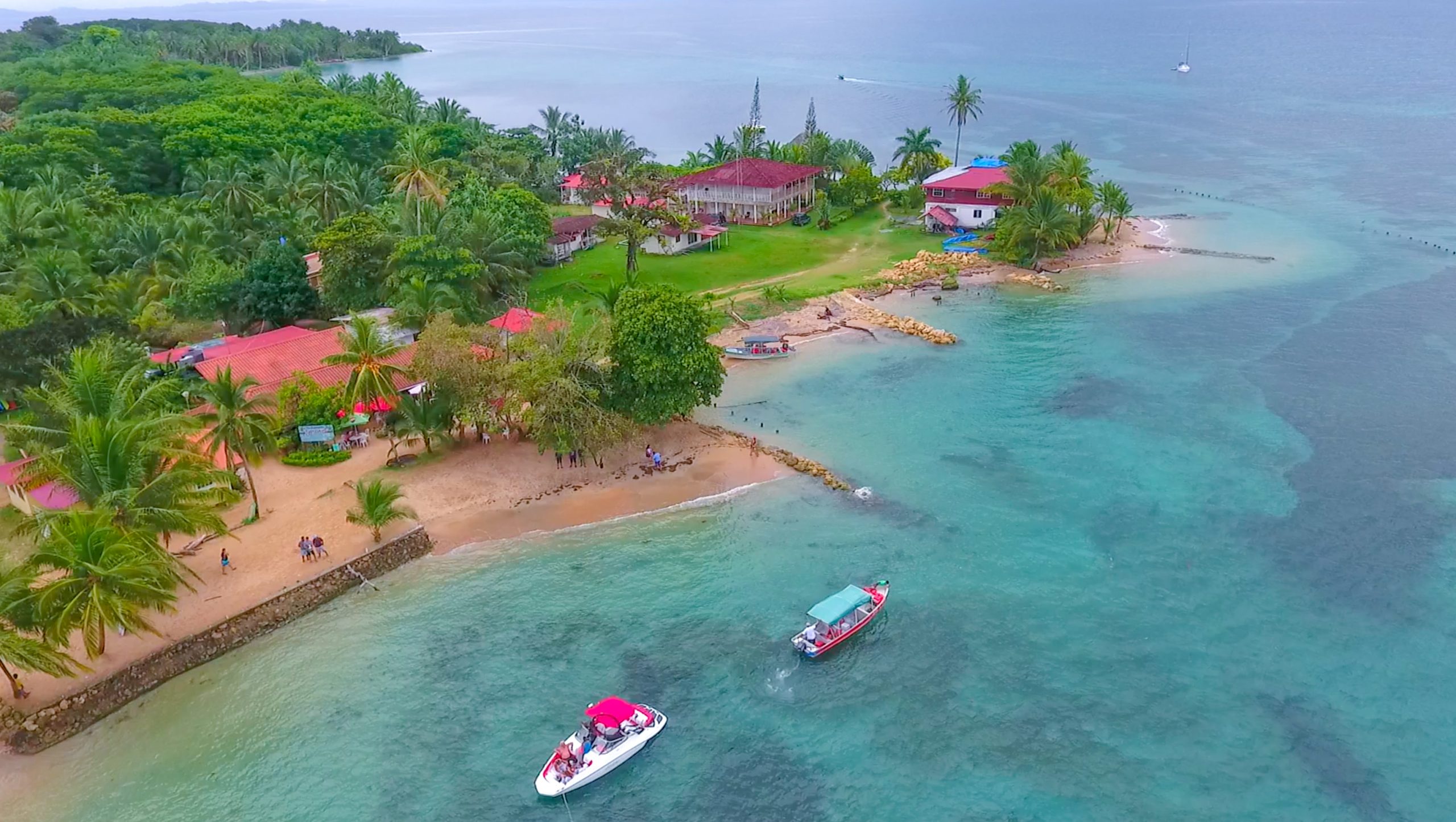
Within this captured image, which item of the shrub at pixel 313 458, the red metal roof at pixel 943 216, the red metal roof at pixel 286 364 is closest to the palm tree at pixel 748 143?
the red metal roof at pixel 943 216

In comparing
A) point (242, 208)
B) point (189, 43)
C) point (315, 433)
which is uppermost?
point (189, 43)

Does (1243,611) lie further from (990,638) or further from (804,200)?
(804,200)

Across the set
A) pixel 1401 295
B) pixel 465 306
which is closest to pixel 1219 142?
pixel 1401 295

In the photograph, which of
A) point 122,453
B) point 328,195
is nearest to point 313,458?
point 122,453

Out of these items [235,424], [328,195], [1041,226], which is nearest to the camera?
[235,424]

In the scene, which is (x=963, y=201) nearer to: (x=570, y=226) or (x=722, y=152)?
(x=722, y=152)

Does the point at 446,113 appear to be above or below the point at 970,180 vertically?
above

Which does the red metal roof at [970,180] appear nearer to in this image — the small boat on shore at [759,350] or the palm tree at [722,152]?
the palm tree at [722,152]

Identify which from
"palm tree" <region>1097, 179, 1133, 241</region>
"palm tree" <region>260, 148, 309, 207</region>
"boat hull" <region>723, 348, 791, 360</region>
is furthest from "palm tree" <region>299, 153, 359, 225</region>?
"palm tree" <region>1097, 179, 1133, 241</region>
